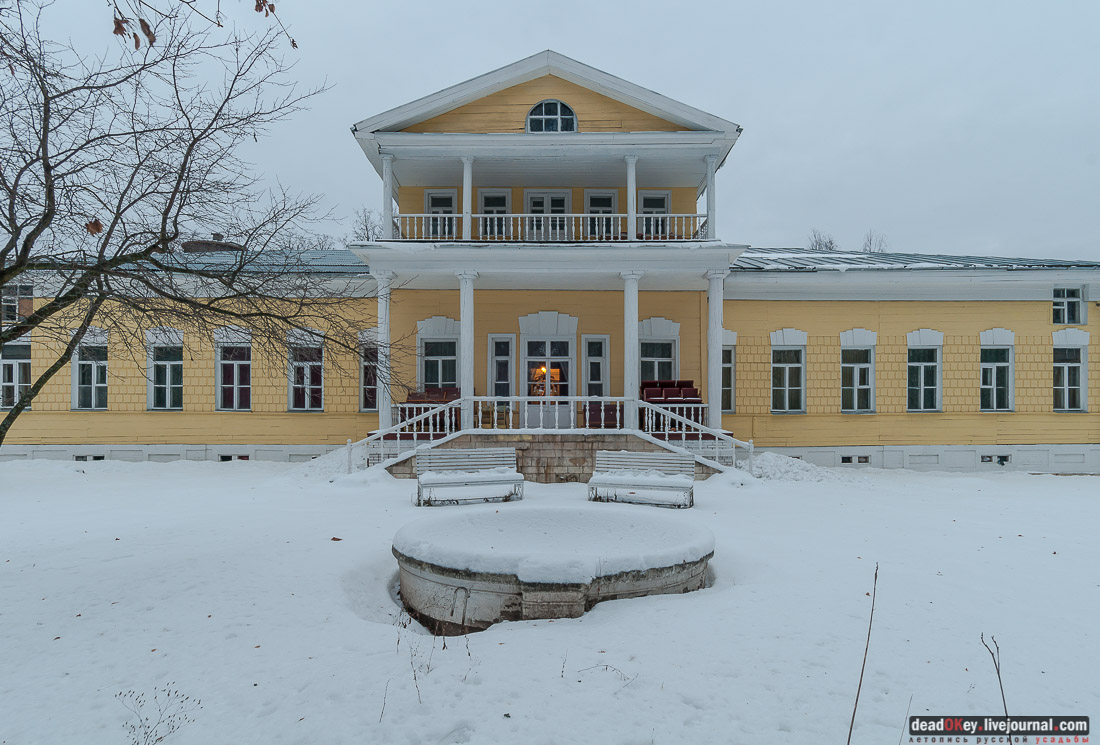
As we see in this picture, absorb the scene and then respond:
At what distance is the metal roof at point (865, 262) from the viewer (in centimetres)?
1394

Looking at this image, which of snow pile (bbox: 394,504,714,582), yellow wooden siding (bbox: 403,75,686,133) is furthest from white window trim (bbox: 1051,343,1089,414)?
snow pile (bbox: 394,504,714,582)

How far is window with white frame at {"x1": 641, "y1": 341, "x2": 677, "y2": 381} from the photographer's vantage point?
14.7 metres

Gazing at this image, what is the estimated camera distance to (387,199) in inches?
512

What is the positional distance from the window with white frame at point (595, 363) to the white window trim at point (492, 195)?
391 cm

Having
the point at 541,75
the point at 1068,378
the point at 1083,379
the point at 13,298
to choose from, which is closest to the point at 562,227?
the point at 541,75

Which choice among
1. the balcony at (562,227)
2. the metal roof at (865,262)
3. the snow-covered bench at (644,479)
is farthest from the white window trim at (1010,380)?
the snow-covered bench at (644,479)

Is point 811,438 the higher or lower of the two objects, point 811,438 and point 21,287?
the lower

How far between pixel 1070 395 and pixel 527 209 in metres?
14.3

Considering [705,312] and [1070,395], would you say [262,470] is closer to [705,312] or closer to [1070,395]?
[705,312]

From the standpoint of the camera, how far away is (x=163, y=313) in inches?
181

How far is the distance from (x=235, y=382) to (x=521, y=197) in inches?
333

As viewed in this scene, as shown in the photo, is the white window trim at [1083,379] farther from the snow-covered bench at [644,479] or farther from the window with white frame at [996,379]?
the snow-covered bench at [644,479]

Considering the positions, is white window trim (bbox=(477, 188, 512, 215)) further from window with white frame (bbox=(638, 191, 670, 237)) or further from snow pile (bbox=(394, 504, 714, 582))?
snow pile (bbox=(394, 504, 714, 582))

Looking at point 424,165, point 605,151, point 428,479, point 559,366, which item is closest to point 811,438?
point 559,366
